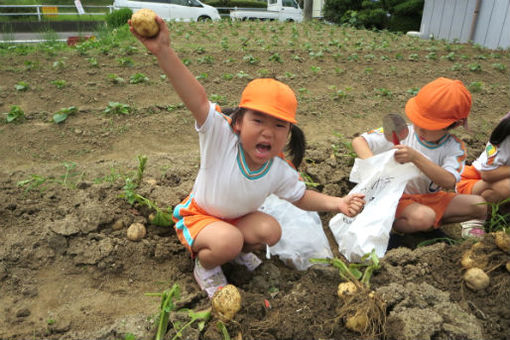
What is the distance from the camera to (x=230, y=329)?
1.45 metres

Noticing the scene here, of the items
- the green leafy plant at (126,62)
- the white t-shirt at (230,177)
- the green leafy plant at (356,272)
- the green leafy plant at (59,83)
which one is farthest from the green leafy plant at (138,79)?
the green leafy plant at (356,272)

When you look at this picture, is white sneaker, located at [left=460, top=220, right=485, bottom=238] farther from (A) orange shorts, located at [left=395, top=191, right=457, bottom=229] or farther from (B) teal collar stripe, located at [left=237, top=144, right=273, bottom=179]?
(B) teal collar stripe, located at [left=237, top=144, right=273, bottom=179]

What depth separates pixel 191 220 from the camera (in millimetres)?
1895

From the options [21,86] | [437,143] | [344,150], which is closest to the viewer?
[437,143]

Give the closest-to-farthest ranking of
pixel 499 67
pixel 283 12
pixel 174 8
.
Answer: pixel 499 67 → pixel 174 8 → pixel 283 12

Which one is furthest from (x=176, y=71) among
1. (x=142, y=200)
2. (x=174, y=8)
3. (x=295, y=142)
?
(x=174, y=8)

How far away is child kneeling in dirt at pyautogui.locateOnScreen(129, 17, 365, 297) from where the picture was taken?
1.58 metres

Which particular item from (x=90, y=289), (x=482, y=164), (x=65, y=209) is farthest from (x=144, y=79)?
(x=482, y=164)

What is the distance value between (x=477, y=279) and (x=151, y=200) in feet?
5.92

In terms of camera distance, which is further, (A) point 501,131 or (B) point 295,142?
(A) point 501,131

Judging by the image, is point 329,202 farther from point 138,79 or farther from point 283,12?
point 283,12

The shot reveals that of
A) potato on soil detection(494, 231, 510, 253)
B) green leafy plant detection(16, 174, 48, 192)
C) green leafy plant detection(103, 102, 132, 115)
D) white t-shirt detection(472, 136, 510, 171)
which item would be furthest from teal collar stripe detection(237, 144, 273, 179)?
green leafy plant detection(103, 102, 132, 115)

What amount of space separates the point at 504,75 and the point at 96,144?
6017 millimetres

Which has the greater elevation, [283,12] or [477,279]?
[283,12]
